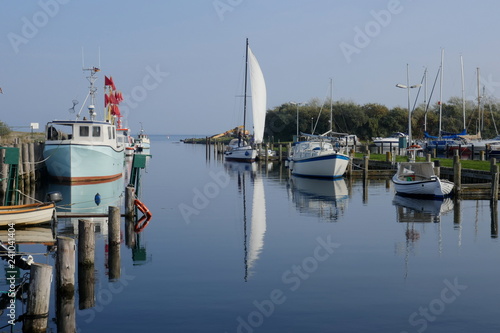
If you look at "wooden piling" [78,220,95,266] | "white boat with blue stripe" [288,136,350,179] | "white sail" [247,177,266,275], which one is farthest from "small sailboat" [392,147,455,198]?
"wooden piling" [78,220,95,266]

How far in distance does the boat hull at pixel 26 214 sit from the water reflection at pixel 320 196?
11477 mm

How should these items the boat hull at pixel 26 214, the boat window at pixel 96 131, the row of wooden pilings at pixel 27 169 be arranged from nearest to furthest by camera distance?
1. the boat hull at pixel 26 214
2. the row of wooden pilings at pixel 27 169
3. the boat window at pixel 96 131

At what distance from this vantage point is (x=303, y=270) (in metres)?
17.1

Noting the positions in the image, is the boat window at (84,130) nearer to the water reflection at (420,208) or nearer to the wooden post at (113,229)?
the water reflection at (420,208)

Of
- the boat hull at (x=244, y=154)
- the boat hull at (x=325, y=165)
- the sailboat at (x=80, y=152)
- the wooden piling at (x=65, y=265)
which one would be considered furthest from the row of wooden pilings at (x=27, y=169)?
the boat hull at (x=244, y=154)

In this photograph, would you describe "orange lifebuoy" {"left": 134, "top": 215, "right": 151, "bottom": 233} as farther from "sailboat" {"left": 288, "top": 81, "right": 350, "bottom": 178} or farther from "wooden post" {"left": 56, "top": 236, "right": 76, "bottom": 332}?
"sailboat" {"left": 288, "top": 81, "right": 350, "bottom": 178}

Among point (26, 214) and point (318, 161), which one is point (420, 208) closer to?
point (318, 161)

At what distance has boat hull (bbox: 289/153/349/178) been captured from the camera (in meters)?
45.7

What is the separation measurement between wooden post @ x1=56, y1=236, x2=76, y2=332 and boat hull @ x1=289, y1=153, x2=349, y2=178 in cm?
3348

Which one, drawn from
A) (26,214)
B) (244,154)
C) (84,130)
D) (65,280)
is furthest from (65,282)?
(244,154)

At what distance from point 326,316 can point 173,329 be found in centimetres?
318

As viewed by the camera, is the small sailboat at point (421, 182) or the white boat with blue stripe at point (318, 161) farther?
the white boat with blue stripe at point (318, 161)

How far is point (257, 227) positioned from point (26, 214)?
28.7ft

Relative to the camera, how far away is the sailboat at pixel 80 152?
1576 inches
